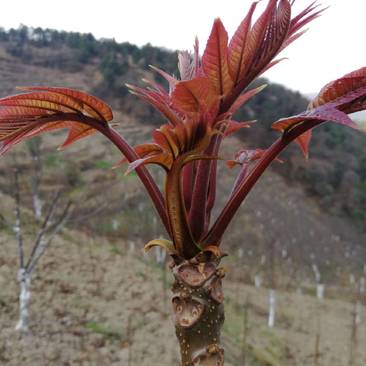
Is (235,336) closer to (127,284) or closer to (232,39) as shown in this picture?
(127,284)

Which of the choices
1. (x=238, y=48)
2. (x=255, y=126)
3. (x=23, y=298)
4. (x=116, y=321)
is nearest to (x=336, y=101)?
(x=238, y=48)

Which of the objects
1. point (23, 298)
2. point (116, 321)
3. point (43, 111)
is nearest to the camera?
point (43, 111)

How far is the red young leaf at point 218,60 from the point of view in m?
0.58

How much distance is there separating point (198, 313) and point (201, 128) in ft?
0.95

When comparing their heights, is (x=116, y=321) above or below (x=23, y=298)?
below

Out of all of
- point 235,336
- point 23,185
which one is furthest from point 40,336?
point 23,185

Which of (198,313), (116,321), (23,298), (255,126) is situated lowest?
(116,321)

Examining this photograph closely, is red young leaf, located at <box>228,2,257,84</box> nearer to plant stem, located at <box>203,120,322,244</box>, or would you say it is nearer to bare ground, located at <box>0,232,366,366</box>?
plant stem, located at <box>203,120,322,244</box>

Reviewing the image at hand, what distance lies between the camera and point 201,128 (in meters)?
0.56

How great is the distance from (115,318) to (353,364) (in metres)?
3.63

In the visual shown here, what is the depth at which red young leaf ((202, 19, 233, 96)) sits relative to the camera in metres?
0.58

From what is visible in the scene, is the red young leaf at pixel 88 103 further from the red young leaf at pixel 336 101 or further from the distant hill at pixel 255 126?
the distant hill at pixel 255 126

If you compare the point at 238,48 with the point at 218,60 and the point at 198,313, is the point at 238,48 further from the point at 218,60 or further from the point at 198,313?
the point at 198,313

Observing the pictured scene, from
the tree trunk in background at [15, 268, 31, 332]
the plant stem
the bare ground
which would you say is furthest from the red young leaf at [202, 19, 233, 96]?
the bare ground
